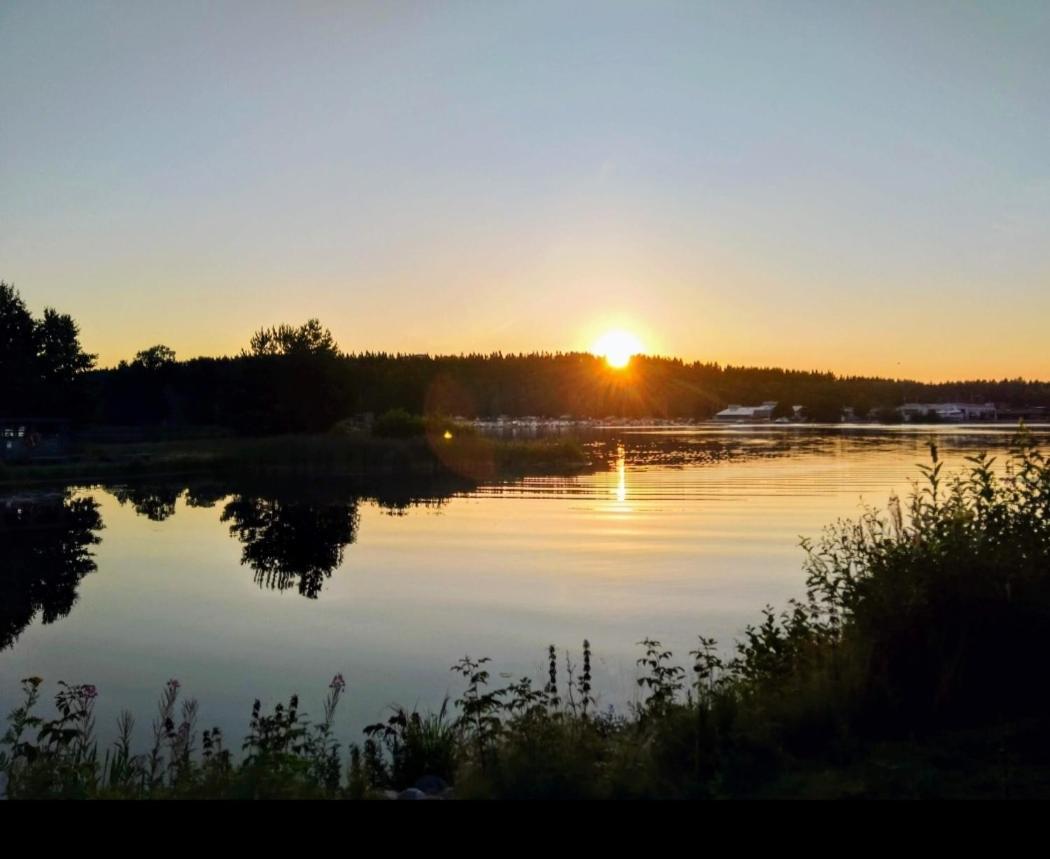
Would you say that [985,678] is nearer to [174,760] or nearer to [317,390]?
[174,760]

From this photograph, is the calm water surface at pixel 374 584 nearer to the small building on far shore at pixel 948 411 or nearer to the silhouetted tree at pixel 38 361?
the silhouetted tree at pixel 38 361

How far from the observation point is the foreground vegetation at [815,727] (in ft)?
21.4

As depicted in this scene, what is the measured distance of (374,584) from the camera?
2134cm

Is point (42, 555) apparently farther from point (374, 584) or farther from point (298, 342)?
point (298, 342)

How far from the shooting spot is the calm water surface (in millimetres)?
13609

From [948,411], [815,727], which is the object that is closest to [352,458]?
[815,727]

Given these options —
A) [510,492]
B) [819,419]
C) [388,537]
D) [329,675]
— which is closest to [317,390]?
[510,492]

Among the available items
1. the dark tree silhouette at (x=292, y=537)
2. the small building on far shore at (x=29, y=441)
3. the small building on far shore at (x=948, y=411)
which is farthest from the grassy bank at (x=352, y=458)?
the small building on far shore at (x=948, y=411)

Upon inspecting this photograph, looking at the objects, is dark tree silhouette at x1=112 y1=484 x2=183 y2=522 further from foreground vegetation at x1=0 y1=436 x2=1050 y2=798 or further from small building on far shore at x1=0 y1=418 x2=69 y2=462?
foreground vegetation at x1=0 y1=436 x2=1050 y2=798

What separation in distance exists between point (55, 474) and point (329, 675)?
48115 mm

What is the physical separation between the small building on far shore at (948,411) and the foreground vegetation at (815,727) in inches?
5573

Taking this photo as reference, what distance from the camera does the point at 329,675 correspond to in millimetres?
13328

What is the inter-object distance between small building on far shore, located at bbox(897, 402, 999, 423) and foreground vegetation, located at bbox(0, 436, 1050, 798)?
142 m

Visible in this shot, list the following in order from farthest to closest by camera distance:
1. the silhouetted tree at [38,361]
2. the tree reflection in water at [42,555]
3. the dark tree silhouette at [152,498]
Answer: the silhouetted tree at [38,361]
the dark tree silhouette at [152,498]
the tree reflection in water at [42,555]
